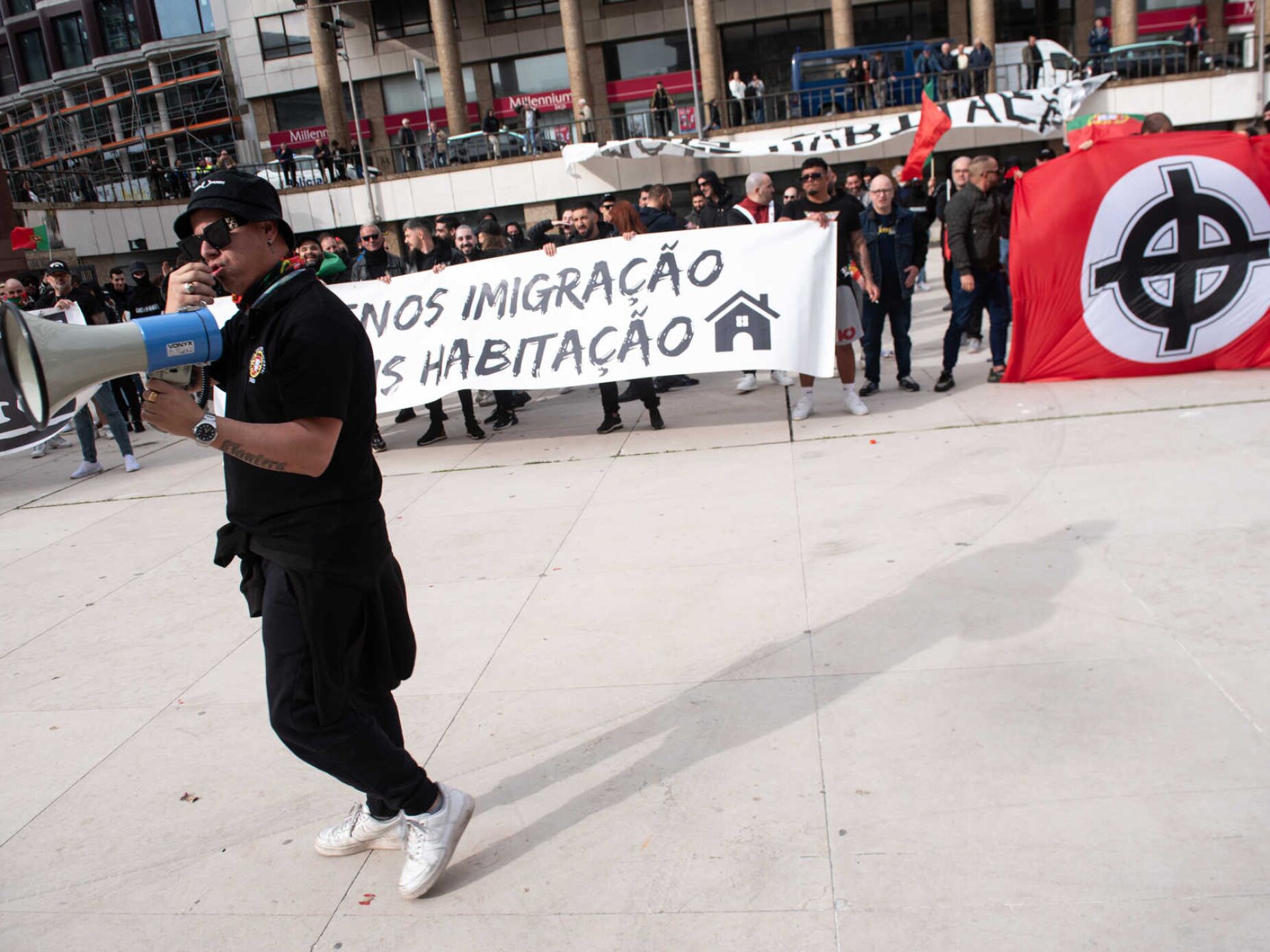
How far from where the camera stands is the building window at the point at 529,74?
36938 millimetres

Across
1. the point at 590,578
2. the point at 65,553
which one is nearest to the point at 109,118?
the point at 65,553

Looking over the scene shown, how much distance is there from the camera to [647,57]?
3616cm

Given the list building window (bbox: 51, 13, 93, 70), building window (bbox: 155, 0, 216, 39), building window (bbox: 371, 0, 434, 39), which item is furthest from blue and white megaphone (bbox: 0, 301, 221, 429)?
building window (bbox: 51, 13, 93, 70)

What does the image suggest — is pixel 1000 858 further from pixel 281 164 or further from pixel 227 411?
pixel 281 164

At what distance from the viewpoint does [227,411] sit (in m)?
2.80

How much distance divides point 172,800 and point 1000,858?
9.18 ft

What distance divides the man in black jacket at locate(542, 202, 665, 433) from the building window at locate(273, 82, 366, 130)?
1329 inches

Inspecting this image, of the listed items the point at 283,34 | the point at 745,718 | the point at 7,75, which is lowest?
the point at 745,718

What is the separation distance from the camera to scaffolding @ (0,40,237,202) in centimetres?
3538

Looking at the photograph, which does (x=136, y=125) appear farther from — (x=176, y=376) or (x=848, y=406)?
(x=176, y=376)

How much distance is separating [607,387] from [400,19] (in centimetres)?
3444

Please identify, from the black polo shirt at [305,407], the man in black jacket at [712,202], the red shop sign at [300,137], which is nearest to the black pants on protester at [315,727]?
the black polo shirt at [305,407]

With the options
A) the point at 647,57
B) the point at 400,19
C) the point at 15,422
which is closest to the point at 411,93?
the point at 400,19

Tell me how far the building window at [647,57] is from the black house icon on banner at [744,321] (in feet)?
99.7
